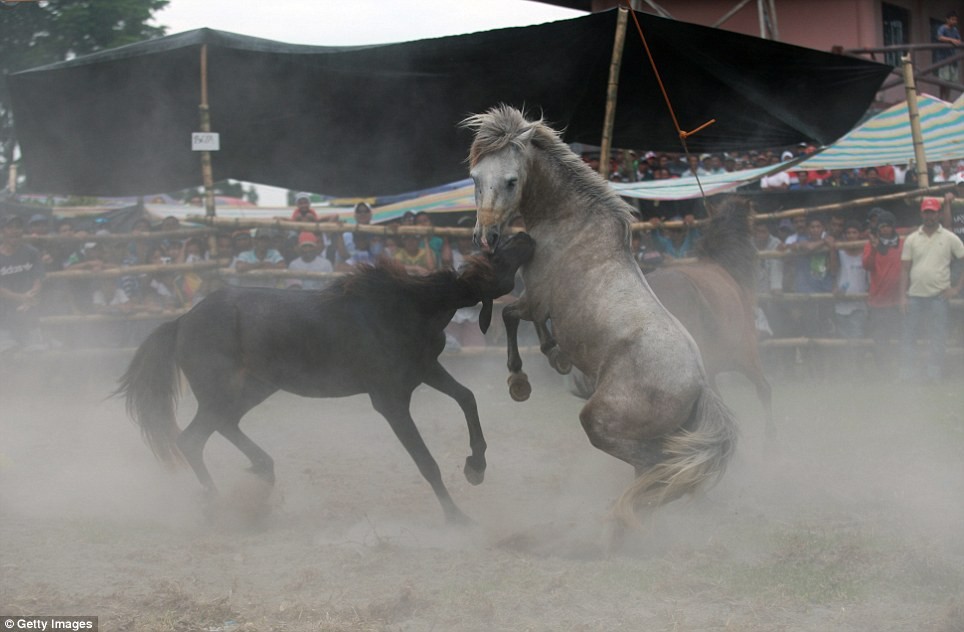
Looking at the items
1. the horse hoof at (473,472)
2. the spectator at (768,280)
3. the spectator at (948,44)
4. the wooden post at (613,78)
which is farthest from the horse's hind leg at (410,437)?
the spectator at (948,44)

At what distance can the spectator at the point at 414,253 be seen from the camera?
9000mm

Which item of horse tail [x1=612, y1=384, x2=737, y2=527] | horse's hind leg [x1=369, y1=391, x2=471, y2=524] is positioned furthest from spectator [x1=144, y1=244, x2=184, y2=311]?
horse tail [x1=612, y1=384, x2=737, y2=527]

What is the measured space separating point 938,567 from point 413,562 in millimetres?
2379

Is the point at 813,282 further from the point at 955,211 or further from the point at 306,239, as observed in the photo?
the point at 306,239

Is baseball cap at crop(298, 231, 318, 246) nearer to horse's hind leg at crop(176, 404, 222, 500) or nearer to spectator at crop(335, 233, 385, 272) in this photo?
spectator at crop(335, 233, 385, 272)

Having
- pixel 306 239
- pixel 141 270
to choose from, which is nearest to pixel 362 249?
pixel 306 239

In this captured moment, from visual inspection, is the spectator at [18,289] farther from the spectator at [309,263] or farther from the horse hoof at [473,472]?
the horse hoof at [473,472]

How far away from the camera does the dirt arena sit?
3.63 m

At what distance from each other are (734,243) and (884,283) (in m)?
3.08

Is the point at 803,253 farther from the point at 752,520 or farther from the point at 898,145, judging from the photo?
the point at 752,520

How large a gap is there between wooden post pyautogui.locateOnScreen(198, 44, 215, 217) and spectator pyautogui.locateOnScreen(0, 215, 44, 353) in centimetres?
180

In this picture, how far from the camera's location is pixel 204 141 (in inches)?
323

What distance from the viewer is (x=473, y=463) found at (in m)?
4.96

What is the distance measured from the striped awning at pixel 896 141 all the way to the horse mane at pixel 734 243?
4.00m
